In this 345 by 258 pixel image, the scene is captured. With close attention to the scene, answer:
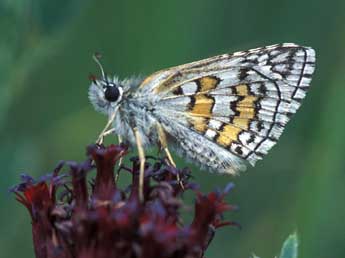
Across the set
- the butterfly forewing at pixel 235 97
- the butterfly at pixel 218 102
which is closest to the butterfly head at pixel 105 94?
the butterfly at pixel 218 102

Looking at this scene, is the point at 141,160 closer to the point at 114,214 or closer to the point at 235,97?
the point at 114,214

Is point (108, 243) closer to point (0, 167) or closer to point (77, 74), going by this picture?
point (0, 167)

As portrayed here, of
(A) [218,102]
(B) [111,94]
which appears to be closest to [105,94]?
(B) [111,94]

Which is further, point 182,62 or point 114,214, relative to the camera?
point 182,62

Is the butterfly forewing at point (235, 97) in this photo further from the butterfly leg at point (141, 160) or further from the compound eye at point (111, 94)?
the butterfly leg at point (141, 160)

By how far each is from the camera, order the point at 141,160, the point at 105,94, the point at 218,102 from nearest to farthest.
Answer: the point at 141,160 < the point at 105,94 < the point at 218,102

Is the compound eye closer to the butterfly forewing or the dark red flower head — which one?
the butterfly forewing

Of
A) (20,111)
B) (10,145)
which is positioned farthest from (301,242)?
(20,111)
